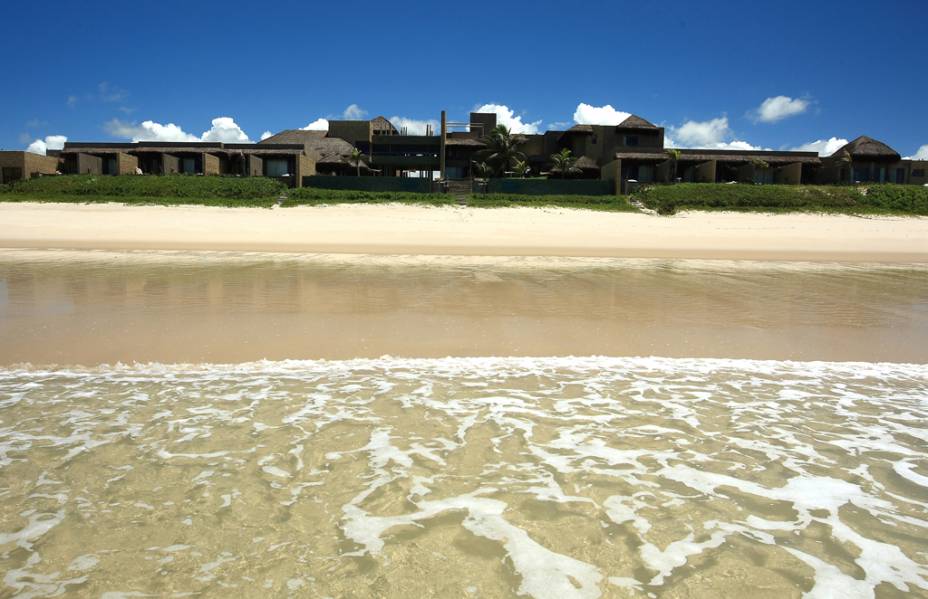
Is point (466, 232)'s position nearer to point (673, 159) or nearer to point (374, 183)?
point (374, 183)

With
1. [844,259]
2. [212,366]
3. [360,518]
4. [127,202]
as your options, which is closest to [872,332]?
[360,518]

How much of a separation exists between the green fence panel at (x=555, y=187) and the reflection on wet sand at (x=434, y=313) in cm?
2516

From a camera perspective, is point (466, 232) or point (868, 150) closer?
point (466, 232)

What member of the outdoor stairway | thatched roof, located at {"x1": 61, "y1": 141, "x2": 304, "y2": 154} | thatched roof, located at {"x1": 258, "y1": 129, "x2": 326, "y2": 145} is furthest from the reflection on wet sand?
thatched roof, located at {"x1": 258, "y1": 129, "x2": 326, "y2": 145}

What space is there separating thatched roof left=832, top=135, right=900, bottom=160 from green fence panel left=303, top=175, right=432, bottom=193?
3313 cm

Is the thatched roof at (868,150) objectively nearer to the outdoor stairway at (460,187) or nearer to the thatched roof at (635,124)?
the thatched roof at (635,124)

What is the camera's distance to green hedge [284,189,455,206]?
3425cm

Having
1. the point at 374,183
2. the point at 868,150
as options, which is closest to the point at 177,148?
the point at 374,183

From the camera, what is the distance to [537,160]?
164 feet

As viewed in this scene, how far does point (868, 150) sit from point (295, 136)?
160 feet

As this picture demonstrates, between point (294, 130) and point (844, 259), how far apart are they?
48.3 m

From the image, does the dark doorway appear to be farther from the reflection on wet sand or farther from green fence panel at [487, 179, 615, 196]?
the reflection on wet sand

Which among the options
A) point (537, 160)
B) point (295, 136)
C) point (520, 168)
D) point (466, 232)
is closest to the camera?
point (466, 232)

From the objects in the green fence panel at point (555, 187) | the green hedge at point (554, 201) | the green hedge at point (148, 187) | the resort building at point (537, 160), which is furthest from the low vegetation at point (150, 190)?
the green fence panel at point (555, 187)
